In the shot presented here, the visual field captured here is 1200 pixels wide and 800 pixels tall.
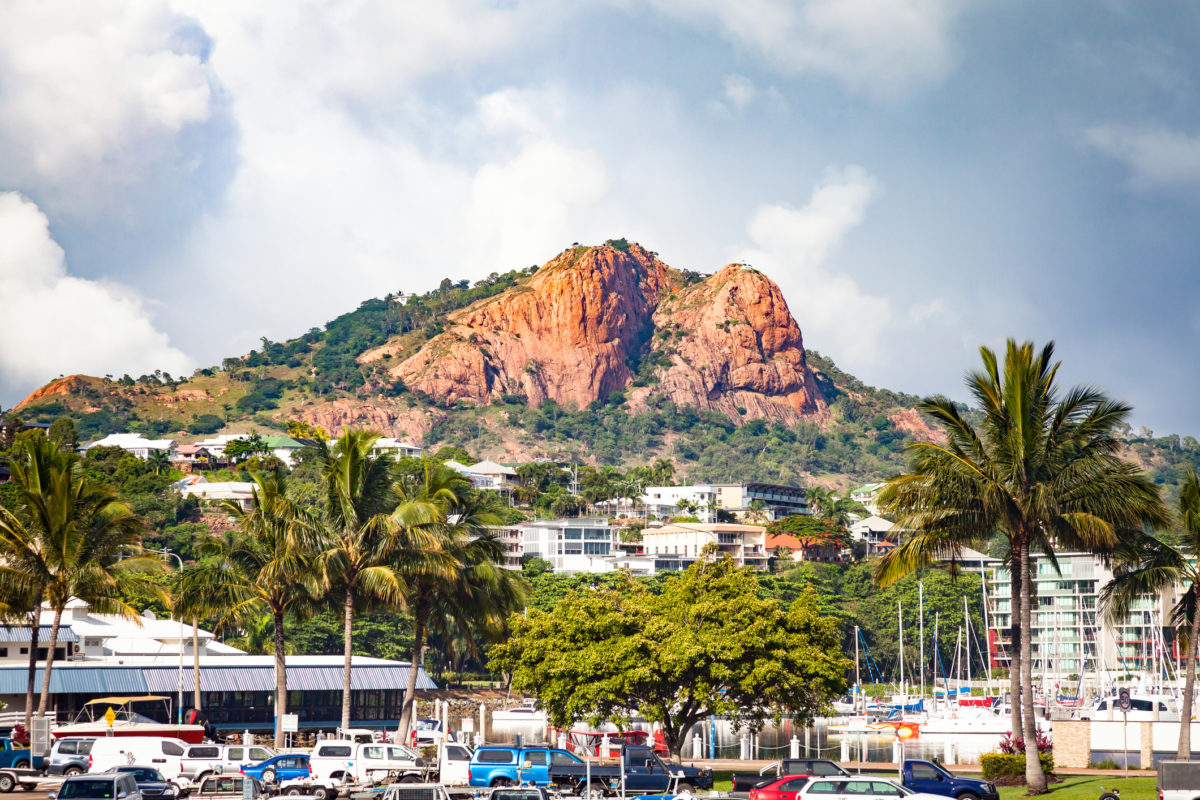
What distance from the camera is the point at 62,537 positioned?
1614 inches

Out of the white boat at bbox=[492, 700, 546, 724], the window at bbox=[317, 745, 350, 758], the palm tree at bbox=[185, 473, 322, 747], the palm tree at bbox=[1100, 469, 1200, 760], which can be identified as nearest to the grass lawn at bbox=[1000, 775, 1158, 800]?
the palm tree at bbox=[1100, 469, 1200, 760]

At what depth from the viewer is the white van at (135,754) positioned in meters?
37.2

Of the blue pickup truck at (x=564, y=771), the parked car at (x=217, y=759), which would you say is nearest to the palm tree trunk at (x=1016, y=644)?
the blue pickup truck at (x=564, y=771)

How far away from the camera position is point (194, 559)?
14762 centimetres

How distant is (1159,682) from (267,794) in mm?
87839

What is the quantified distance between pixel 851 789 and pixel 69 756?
79.6 ft

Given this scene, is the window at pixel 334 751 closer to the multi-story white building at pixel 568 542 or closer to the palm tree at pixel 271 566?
the palm tree at pixel 271 566

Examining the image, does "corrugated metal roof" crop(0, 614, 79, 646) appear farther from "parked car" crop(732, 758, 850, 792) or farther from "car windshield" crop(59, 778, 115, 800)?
"parked car" crop(732, 758, 850, 792)

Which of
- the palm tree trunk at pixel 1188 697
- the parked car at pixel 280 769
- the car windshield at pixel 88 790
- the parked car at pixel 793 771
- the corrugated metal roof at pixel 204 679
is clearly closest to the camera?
the car windshield at pixel 88 790

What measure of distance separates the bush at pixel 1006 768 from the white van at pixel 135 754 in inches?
957

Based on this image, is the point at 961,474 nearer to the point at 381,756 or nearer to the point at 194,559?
the point at 381,756

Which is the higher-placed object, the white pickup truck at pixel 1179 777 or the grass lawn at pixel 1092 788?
the white pickup truck at pixel 1179 777

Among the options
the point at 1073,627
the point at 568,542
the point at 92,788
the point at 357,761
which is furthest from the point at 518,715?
the point at 568,542

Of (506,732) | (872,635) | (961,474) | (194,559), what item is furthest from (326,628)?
(961,474)
